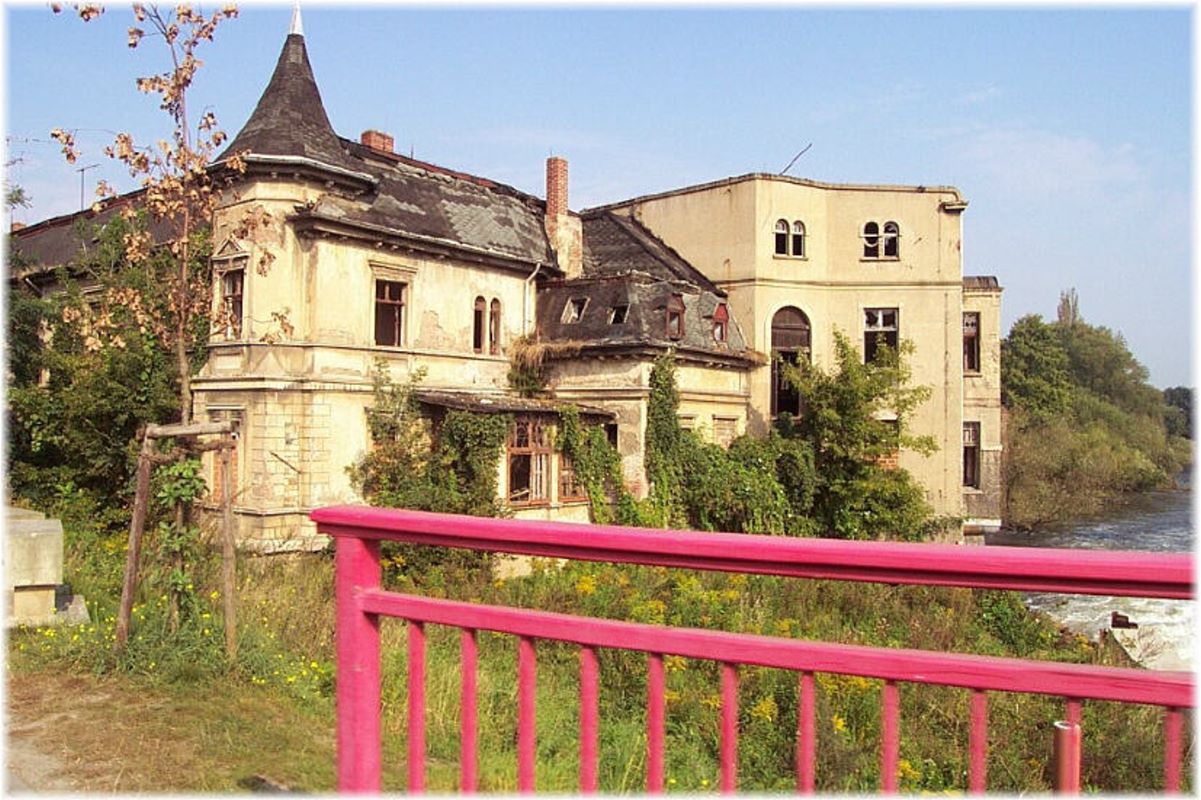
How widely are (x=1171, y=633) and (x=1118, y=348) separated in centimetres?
4900

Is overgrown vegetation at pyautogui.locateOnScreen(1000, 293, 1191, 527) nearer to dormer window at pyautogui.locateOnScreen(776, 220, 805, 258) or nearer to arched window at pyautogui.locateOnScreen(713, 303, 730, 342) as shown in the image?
dormer window at pyautogui.locateOnScreen(776, 220, 805, 258)

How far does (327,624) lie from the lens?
27.6 ft

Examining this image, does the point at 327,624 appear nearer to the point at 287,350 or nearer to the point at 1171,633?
the point at 287,350

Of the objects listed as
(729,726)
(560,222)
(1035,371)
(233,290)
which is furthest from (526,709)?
(1035,371)

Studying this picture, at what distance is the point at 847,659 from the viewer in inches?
76.8

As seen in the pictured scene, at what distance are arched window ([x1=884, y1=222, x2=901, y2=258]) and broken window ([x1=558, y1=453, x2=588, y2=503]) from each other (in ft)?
38.0

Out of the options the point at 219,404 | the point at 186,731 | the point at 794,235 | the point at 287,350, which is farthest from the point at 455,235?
the point at 186,731

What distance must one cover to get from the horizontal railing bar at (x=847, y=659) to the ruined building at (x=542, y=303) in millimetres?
7787

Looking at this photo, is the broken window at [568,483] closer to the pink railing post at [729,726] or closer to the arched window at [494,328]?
the arched window at [494,328]

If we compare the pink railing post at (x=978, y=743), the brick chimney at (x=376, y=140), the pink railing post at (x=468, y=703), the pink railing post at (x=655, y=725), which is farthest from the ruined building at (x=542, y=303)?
the pink railing post at (x=978, y=743)

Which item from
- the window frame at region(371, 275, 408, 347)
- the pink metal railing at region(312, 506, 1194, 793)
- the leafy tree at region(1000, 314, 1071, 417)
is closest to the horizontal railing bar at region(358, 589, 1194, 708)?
the pink metal railing at region(312, 506, 1194, 793)

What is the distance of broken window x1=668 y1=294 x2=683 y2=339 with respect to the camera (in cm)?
2107

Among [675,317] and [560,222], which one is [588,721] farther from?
[560,222]

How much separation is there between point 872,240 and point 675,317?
7506 millimetres
